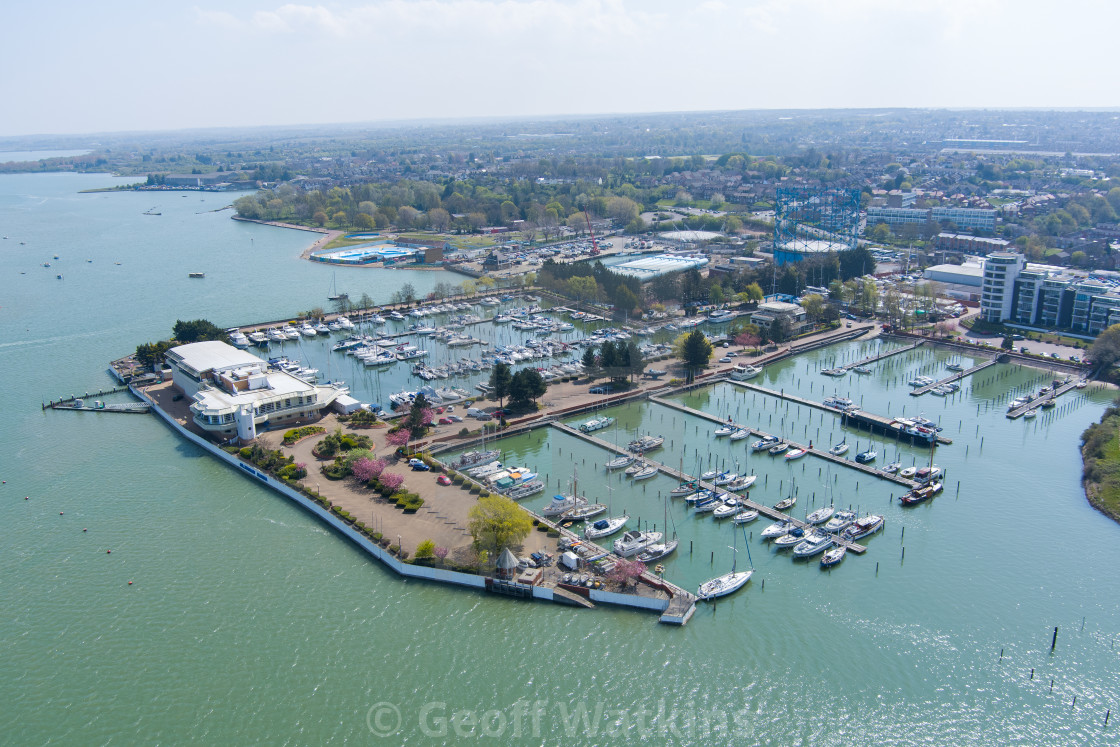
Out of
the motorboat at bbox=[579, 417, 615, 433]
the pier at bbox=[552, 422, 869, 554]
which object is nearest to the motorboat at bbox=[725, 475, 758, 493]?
the pier at bbox=[552, 422, 869, 554]

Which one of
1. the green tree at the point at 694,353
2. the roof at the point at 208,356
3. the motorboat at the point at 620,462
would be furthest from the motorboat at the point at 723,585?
the roof at the point at 208,356

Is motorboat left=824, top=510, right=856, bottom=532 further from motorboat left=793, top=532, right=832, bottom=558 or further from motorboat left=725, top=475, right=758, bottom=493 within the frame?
motorboat left=725, top=475, right=758, bottom=493

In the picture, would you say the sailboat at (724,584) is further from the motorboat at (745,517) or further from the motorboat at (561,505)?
the motorboat at (561,505)

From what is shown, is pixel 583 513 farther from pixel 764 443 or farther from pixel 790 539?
pixel 764 443

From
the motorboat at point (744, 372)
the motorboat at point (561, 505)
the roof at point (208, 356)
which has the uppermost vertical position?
the roof at point (208, 356)

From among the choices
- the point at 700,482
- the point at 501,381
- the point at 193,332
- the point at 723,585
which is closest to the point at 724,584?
the point at 723,585

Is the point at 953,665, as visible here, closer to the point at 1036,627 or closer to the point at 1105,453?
the point at 1036,627

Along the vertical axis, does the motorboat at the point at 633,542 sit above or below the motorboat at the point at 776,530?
above
